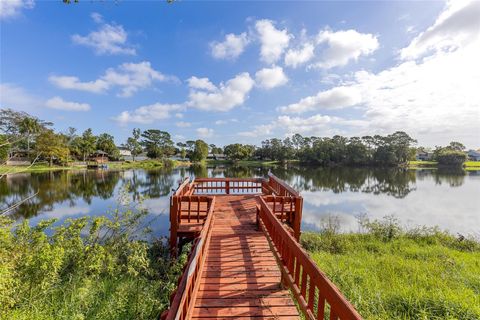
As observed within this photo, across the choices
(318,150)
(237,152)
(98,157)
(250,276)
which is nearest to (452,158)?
(318,150)

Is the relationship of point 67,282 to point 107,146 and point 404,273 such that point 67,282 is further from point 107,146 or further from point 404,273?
point 107,146

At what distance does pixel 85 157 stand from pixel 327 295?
226ft

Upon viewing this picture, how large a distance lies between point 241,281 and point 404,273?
4.72 meters

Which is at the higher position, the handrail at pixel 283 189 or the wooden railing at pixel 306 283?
the handrail at pixel 283 189

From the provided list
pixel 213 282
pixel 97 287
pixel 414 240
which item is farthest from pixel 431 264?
pixel 97 287

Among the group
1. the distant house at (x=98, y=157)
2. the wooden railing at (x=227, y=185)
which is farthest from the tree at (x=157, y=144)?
the wooden railing at (x=227, y=185)

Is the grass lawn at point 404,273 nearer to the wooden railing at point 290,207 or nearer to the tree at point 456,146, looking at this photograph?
the wooden railing at point 290,207

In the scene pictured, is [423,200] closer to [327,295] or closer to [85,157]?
[327,295]

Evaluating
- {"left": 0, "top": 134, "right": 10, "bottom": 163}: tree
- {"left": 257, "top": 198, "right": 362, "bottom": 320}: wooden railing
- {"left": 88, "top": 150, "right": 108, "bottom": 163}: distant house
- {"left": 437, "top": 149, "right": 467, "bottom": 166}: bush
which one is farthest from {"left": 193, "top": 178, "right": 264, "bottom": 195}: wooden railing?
{"left": 437, "top": 149, "right": 467, "bottom": 166}: bush

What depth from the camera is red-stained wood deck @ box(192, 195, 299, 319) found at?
10.3 feet

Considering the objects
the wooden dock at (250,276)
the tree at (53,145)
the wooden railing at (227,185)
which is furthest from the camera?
the tree at (53,145)

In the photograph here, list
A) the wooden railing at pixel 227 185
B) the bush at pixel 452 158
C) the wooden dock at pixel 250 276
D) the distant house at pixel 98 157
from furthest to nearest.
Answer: the distant house at pixel 98 157 → the bush at pixel 452 158 → the wooden railing at pixel 227 185 → the wooden dock at pixel 250 276

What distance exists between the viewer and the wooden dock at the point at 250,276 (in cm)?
234

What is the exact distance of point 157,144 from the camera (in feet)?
266
